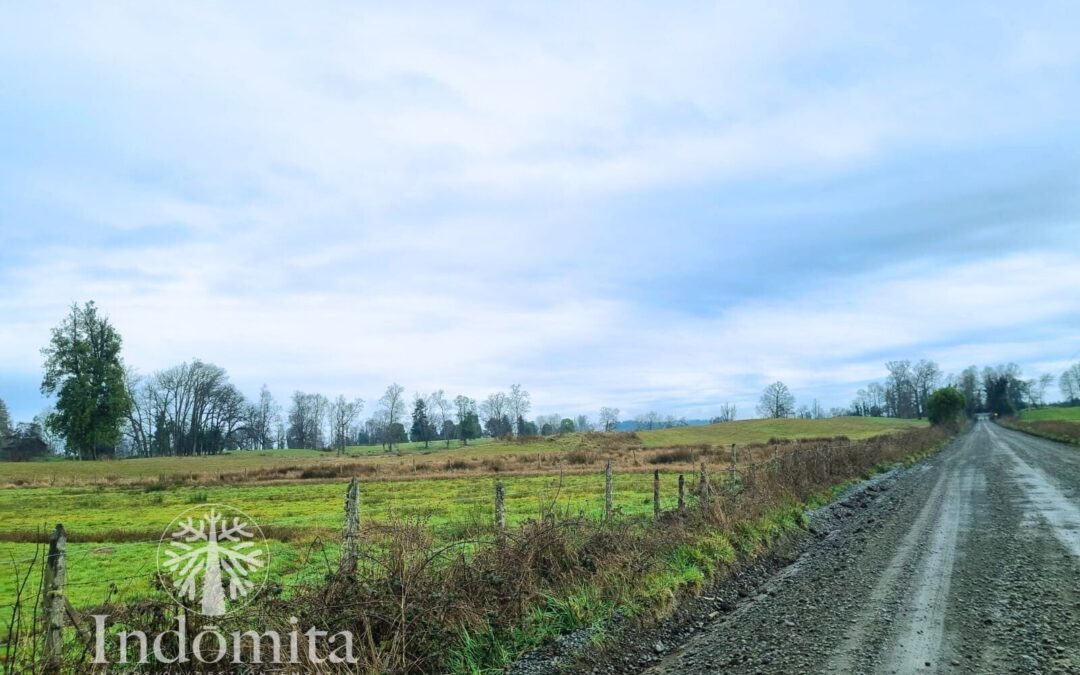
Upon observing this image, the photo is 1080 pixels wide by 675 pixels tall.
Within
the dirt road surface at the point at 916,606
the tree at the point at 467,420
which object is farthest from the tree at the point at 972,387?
the dirt road surface at the point at 916,606

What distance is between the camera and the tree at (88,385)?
7656 cm

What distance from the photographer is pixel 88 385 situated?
77750mm

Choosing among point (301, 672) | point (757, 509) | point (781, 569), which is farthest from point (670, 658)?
point (757, 509)

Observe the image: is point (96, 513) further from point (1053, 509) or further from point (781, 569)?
point (1053, 509)

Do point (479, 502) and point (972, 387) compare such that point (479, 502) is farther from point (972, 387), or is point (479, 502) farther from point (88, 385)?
point (972, 387)

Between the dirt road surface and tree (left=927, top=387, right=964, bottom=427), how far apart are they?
97113 millimetres

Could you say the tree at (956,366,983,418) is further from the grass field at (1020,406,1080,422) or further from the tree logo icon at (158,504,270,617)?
the tree logo icon at (158,504,270,617)

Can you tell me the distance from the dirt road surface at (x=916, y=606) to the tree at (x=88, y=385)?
89.5 metres

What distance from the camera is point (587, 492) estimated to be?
28.5m

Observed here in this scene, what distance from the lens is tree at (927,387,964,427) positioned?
98125 millimetres

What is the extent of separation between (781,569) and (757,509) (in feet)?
10.5

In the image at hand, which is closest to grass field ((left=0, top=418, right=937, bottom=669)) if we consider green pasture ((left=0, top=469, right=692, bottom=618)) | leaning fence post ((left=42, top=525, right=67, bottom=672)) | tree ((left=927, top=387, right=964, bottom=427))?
green pasture ((left=0, top=469, right=692, bottom=618))

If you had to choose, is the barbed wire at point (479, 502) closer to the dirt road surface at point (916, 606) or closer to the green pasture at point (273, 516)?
the green pasture at point (273, 516)

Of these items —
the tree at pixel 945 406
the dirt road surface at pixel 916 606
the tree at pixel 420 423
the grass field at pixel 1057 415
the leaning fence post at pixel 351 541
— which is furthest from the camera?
the tree at pixel 420 423
